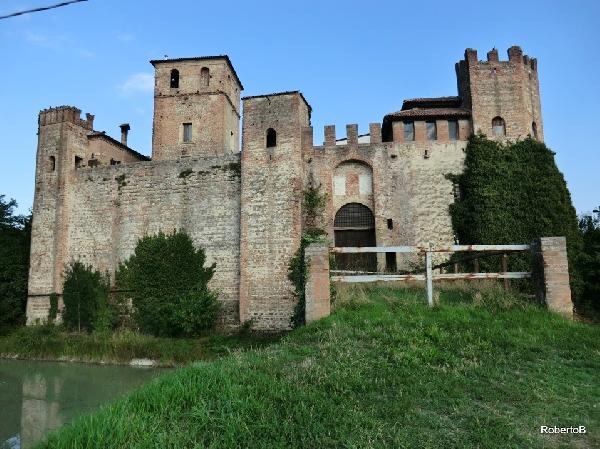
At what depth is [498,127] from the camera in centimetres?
2139

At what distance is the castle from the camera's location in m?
21.0

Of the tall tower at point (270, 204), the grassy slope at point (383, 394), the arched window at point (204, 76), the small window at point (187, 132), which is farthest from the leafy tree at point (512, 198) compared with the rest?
the arched window at point (204, 76)

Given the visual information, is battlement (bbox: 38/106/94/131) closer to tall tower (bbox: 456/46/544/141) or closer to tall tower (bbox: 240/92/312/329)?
tall tower (bbox: 240/92/312/329)

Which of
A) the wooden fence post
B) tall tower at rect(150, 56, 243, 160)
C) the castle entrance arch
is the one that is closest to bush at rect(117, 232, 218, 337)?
the castle entrance arch

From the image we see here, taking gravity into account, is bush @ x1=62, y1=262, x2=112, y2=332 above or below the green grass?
above

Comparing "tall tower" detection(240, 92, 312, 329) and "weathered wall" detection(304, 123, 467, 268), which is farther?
"weathered wall" detection(304, 123, 467, 268)

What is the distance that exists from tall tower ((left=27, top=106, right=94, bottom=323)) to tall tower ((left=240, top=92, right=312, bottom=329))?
9.67m

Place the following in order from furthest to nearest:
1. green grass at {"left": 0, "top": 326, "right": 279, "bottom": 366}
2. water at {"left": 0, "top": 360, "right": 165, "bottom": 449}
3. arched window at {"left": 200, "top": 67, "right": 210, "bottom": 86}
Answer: arched window at {"left": 200, "top": 67, "right": 210, "bottom": 86}
green grass at {"left": 0, "top": 326, "right": 279, "bottom": 366}
water at {"left": 0, "top": 360, "right": 165, "bottom": 449}

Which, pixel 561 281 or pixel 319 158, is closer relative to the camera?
pixel 561 281

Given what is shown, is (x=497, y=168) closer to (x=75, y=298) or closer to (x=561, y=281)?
(x=561, y=281)

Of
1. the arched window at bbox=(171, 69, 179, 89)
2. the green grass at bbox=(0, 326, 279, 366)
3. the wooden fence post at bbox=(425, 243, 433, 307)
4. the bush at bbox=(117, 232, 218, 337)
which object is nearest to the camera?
the wooden fence post at bbox=(425, 243, 433, 307)

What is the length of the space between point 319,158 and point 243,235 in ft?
15.9

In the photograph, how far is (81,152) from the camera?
25984 mm

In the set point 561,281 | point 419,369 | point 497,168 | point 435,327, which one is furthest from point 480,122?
point 419,369
